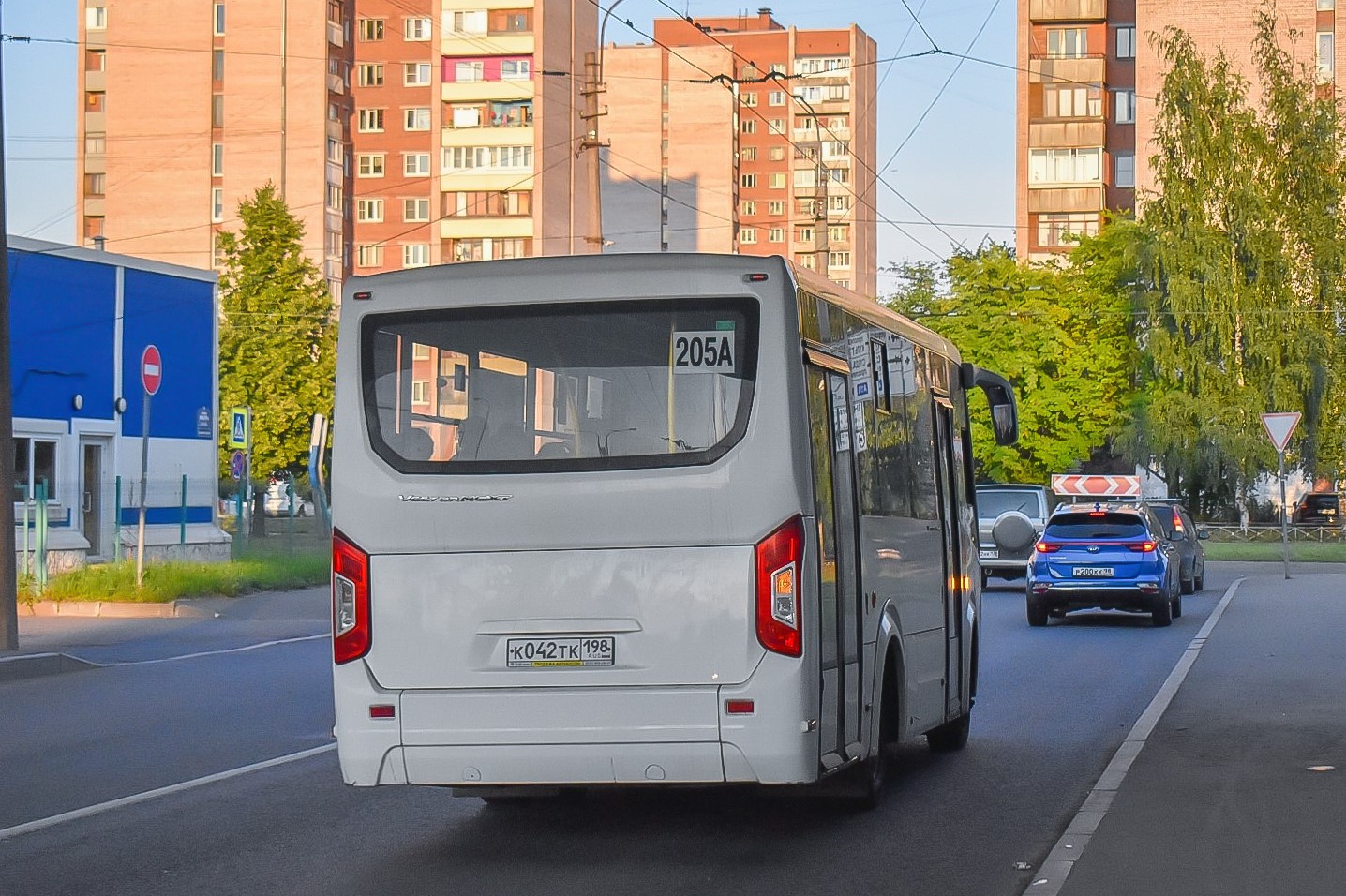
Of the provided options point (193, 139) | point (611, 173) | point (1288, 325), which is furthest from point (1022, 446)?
point (611, 173)

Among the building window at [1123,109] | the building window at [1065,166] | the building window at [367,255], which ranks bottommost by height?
the building window at [367,255]

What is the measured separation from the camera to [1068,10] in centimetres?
9000

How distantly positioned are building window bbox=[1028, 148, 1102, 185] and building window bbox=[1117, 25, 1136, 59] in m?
5.49

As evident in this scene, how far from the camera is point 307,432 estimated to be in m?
66.1

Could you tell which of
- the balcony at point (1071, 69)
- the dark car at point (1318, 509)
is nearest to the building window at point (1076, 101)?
the balcony at point (1071, 69)

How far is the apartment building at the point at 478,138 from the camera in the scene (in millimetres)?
87750

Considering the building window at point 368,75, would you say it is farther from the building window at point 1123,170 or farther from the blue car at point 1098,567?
the blue car at point 1098,567

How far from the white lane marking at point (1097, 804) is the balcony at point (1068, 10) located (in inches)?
3002

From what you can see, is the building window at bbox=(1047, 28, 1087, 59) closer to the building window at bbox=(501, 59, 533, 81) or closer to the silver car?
the building window at bbox=(501, 59, 533, 81)

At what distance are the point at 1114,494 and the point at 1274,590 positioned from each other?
15.4ft

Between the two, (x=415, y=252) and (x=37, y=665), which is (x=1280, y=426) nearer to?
(x=37, y=665)

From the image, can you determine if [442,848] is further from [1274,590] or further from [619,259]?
[1274,590]

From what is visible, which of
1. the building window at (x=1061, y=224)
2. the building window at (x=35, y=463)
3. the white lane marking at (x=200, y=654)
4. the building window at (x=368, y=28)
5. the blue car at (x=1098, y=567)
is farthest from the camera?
the building window at (x=368, y=28)

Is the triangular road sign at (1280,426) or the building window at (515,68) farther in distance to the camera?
the building window at (515,68)
